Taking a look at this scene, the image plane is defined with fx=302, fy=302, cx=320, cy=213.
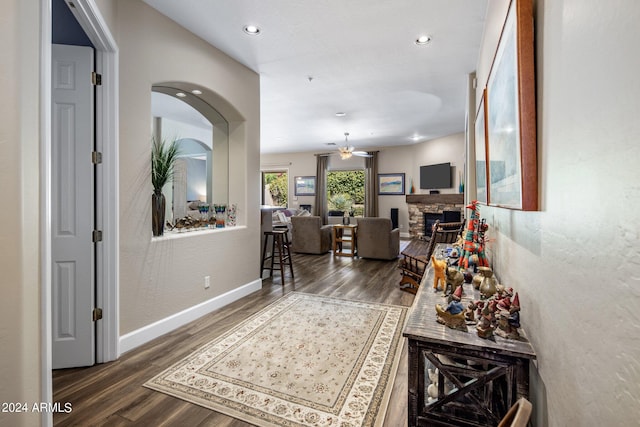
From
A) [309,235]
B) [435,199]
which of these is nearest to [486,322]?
[309,235]

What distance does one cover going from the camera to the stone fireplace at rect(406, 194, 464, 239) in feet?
26.9

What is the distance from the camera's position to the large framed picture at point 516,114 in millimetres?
1091

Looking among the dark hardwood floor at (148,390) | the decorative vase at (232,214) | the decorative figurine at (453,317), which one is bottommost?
the dark hardwood floor at (148,390)

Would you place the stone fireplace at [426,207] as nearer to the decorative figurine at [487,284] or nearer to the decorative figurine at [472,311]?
the decorative figurine at [487,284]

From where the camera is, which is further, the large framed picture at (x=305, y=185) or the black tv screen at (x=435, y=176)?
the large framed picture at (x=305, y=185)

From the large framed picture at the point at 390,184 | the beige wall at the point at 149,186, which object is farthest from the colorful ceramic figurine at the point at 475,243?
the large framed picture at the point at 390,184

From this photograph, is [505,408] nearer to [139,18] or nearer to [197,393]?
[197,393]

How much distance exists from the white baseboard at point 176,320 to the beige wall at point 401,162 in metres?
6.62

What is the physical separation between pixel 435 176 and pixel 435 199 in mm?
663

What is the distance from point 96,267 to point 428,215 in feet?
26.8

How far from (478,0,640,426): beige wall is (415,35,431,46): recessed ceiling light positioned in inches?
91.5

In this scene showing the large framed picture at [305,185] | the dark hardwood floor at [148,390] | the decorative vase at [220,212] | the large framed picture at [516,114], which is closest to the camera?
the large framed picture at [516,114]

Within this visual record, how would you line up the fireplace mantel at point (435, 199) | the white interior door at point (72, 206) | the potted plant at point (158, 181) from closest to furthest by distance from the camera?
the white interior door at point (72, 206) → the potted plant at point (158, 181) → the fireplace mantel at point (435, 199)

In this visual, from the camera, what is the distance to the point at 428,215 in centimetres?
884
